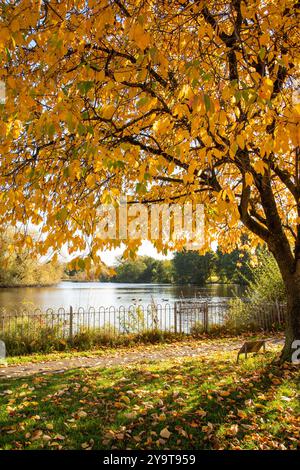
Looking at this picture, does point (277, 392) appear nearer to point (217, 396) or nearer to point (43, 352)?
point (217, 396)

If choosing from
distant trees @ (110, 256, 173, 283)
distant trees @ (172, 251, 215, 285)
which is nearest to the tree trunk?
distant trees @ (172, 251, 215, 285)

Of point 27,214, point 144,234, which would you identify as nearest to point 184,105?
point 144,234

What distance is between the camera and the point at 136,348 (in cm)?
1191

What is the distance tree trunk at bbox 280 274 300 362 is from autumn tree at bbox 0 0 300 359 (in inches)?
0.8

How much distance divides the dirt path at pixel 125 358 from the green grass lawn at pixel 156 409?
985mm

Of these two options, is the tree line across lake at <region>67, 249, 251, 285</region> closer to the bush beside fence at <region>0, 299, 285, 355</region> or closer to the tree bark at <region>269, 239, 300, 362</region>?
the bush beside fence at <region>0, 299, 285, 355</region>

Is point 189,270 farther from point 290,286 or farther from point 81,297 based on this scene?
point 290,286

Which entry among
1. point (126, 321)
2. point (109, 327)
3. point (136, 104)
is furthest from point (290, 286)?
point (126, 321)

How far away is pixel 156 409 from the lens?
5289 mm

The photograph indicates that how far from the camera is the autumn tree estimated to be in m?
3.57

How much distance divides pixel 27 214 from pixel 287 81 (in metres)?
5.02

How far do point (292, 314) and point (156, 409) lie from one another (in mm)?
3848

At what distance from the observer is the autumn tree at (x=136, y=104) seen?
3.57m

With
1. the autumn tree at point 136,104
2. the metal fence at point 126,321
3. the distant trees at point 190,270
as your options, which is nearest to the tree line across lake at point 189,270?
the distant trees at point 190,270
